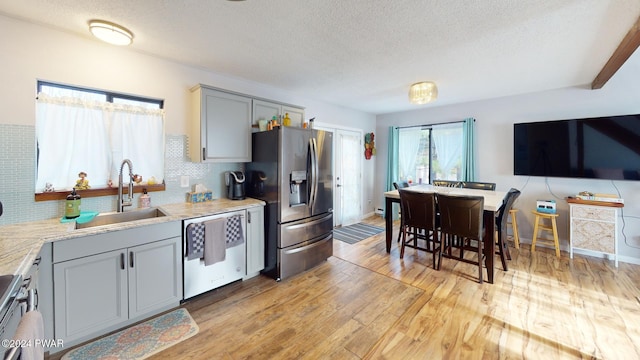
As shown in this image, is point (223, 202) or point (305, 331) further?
point (223, 202)

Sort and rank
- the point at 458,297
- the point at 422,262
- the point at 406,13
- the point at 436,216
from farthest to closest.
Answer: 1. the point at 422,262
2. the point at 436,216
3. the point at 458,297
4. the point at 406,13

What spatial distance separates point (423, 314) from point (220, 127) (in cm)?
282

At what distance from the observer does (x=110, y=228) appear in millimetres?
1849

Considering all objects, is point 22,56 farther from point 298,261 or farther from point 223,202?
point 298,261

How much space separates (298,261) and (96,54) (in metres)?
2.90

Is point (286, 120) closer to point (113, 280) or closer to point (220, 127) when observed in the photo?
point (220, 127)

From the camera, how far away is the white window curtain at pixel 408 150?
529cm

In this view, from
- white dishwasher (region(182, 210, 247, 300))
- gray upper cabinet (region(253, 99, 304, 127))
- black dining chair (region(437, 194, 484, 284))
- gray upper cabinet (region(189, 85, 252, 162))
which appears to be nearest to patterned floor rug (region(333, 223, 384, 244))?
black dining chair (region(437, 194, 484, 284))

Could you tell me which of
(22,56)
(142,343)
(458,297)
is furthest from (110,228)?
(458,297)

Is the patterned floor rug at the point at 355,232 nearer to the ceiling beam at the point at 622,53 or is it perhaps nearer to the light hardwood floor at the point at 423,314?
the light hardwood floor at the point at 423,314

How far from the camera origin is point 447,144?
191 inches

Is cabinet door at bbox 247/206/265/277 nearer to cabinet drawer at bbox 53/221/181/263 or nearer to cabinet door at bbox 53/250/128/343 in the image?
cabinet drawer at bbox 53/221/181/263

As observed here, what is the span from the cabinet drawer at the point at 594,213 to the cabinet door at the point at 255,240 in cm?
418

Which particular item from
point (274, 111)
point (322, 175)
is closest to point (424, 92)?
point (322, 175)
